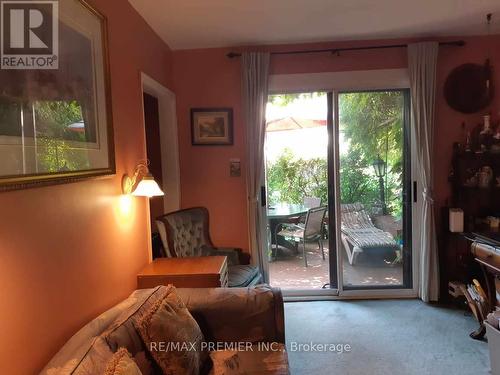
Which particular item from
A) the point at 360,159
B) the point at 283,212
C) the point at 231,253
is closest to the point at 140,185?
the point at 231,253

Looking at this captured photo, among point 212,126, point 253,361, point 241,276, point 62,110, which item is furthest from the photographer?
point 212,126

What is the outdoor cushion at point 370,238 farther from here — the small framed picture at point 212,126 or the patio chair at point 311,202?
the small framed picture at point 212,126

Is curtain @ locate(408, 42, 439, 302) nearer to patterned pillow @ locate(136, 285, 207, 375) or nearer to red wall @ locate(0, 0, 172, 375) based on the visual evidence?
red wall @ locate(0, 0, 172, 375)

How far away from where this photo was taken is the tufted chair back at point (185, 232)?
280cm

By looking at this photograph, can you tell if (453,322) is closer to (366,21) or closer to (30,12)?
(366,21)

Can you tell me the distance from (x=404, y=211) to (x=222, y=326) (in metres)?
2.35

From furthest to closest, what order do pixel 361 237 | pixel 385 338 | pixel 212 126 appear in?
pixel 361 237
pixel 212 126
pixel 385 338

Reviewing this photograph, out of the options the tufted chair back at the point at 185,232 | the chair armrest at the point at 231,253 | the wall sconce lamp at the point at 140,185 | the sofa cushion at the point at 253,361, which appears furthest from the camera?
the chair armrest at the point at 231,253

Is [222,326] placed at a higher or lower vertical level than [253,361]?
higher

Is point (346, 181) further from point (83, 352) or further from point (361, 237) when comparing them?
point (83, 352)

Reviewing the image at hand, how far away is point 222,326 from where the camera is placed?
200 centimetres

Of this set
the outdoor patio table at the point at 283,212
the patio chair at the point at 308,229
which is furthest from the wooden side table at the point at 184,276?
the patio chair at the point at 308,229

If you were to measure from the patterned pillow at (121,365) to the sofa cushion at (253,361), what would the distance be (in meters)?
0.61

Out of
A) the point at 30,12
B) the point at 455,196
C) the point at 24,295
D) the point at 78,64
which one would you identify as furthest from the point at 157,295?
the point at 455,196
